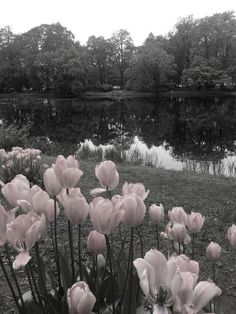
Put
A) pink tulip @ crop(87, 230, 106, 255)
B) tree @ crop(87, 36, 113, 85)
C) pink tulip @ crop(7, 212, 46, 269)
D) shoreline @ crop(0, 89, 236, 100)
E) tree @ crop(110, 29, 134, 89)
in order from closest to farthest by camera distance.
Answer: pink tulip @ crop(7, 212, 46, 269)
pink tulip @ crop(87, 230, 106, 255)
shoreline @ crop(0, 89, 236, 100)
tree @ crop(87, 36, 113, 85)
tree @ crop(110, 29, 134, 89)

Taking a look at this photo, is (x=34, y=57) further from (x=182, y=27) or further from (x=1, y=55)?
(x=182, y=27)

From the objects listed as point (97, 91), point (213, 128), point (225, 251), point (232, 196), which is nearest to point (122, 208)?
point (225, 251)

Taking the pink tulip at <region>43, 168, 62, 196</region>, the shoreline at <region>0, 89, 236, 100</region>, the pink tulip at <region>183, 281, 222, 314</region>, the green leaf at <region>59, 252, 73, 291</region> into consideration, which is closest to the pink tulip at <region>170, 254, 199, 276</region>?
the pink tulip at <region>183, 281, 222, 314</region>

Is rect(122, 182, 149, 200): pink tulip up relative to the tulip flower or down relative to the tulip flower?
up

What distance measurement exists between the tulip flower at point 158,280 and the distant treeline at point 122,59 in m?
53.2

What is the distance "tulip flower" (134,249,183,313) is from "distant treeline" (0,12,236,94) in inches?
2093

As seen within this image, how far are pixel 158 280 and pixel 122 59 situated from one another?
222 ft

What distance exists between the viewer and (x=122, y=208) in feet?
5.29

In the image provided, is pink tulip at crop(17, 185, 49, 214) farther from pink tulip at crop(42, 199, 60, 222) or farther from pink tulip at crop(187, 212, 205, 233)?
pink tulip at crop(187, 212, 205, 233)

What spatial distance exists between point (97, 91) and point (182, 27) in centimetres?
1698

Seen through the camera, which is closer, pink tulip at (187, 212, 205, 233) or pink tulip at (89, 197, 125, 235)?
pink tulip at (89, 197, 125, 235)

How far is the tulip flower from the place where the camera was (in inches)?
44.4

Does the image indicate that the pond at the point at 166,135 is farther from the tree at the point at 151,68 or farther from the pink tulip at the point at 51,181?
the tree at the point at 151,68

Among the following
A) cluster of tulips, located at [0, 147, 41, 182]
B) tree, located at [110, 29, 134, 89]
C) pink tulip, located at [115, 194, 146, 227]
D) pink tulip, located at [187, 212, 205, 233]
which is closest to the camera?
pink tulip, located at [115, 194, 146, 227]
